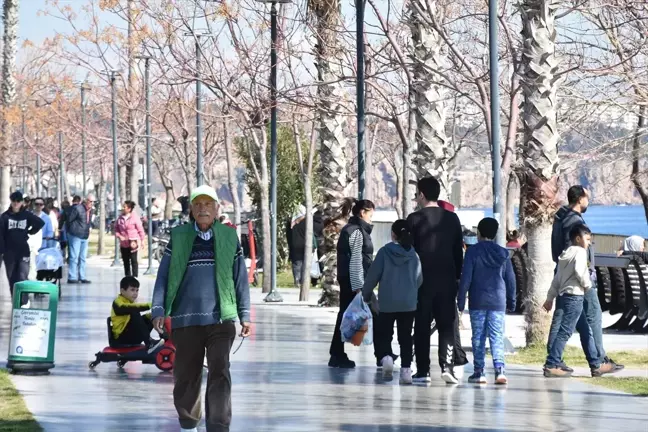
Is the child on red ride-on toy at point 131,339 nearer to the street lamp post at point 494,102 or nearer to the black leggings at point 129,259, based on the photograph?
the street lamp post at point 494,102

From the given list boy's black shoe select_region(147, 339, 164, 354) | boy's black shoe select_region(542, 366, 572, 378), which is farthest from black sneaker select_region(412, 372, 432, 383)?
boy's black shoe select_region(147, 339, 164, 354)

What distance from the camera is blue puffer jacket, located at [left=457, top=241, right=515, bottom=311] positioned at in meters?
14.0

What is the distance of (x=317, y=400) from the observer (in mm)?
12680

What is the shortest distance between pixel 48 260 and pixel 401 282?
12307 mm

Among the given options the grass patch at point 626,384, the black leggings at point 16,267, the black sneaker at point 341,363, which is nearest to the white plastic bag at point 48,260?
the black leggings at point 16,267

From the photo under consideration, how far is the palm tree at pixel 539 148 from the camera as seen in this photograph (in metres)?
17.4

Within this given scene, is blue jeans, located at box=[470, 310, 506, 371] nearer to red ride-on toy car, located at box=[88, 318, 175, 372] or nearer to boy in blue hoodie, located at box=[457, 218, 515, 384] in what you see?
boy in blue hoodie, located at box=[457, 218, 515, 384]

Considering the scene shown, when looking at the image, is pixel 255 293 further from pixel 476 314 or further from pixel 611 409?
pixel 611 409

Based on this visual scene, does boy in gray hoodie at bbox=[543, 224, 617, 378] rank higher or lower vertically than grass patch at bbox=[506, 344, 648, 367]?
higher

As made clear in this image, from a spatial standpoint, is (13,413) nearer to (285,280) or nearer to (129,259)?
(129,259)

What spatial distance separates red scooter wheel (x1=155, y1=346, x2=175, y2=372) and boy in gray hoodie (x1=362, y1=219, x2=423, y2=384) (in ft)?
7.06

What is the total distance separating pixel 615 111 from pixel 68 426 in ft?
61.6

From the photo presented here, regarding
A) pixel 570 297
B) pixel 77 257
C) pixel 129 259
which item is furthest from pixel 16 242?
pixel 77 257

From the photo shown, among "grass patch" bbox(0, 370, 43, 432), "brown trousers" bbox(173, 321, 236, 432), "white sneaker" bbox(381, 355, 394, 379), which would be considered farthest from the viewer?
"white sneaker" bbox(381, 355, 394, 379)
